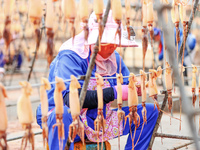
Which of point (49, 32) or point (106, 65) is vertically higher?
point (49, 32)

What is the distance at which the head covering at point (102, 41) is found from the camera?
2.12 metres

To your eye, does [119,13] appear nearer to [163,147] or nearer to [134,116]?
[134,116]

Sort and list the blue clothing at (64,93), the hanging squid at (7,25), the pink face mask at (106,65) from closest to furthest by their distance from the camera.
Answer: the hanging squid at (7,25)
the blue clothing at (64,93)
the pink face mask at (106,65)

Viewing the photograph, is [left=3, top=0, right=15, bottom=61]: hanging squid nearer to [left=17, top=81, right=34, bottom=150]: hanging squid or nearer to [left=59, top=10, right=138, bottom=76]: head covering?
[left=17, top=81, right=34, bottom=150]: hanging squid

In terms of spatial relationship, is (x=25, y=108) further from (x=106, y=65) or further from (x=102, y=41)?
(x=106, y=65)

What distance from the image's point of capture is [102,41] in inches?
82.2

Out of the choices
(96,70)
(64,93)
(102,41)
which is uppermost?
(102,41)

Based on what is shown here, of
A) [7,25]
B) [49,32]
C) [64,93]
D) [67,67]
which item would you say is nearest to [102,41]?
[67,67]

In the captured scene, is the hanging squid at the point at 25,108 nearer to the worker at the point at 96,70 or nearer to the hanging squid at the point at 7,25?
the hanging squid at the point at 7,25

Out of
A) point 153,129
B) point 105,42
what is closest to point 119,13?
point 105,42

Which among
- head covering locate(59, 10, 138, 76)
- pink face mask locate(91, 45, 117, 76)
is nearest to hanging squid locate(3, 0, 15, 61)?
head covering locate(59, 10, 138, 76)

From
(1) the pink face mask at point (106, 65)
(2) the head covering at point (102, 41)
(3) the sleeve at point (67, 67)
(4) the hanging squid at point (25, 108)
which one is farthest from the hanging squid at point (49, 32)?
(1) the pink face mask at point (106, 65)

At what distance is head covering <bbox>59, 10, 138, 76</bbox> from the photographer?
2.12m

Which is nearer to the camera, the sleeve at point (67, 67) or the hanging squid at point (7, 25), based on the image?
the hanging squid at point (7, 25)
